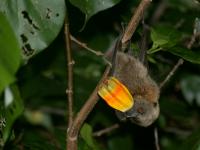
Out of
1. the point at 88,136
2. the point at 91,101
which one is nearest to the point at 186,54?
the point at 91,101

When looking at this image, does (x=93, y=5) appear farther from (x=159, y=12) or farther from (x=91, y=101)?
(x=159, y=12)

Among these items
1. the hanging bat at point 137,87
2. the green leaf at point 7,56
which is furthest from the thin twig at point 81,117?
the green leaf at point 7,56

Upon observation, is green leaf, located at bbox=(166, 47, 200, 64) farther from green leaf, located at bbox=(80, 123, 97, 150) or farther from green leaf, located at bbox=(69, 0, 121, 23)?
green leaf, located at bbox=(80, 123, 97, 150)

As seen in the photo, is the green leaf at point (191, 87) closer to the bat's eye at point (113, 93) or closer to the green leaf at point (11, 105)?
the bat's eye at point (113, 93)

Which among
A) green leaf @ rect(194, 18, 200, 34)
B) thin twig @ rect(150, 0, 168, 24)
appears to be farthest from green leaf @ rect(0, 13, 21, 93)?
thin twig @ rect(150, 0, 168, 24)

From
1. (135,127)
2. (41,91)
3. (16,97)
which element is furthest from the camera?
(135,127)

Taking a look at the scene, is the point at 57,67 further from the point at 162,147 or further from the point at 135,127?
the point at 162,147

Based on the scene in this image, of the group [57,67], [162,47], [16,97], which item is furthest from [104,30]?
[16,97]
